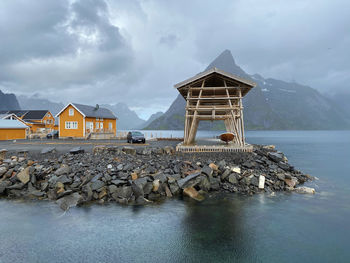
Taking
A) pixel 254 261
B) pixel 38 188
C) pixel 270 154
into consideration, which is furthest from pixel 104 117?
pixel 254 261

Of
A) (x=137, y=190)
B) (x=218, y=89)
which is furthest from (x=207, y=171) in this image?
(x=218, y=89)

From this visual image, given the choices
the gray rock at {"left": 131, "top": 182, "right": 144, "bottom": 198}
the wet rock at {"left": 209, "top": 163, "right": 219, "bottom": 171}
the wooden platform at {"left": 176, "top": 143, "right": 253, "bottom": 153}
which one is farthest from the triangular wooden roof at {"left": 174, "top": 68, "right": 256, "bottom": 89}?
the gray rock at {"left": 131, "top": 182, "right": 144, "bottom": 198}

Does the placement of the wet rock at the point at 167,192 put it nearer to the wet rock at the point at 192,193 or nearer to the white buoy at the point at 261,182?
the wet rock at the point at 192,193

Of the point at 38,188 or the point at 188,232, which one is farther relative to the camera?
the point at 38,188

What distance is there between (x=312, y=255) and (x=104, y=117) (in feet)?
175

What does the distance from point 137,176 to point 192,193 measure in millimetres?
5023

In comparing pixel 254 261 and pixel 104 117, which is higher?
pixel 104 117

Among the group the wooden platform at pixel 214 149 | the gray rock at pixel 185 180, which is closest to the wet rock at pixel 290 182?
the wooden platform at pixel 214 149

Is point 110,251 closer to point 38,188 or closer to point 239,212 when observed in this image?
point 239,212

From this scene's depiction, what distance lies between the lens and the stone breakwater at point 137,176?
56.3 ft

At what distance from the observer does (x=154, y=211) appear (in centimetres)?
1466

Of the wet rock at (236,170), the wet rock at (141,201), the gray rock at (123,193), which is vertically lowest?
the wet rock at (141,201)

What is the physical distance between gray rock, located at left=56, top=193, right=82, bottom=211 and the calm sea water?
0.49 meters

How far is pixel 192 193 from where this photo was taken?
17.5 m
